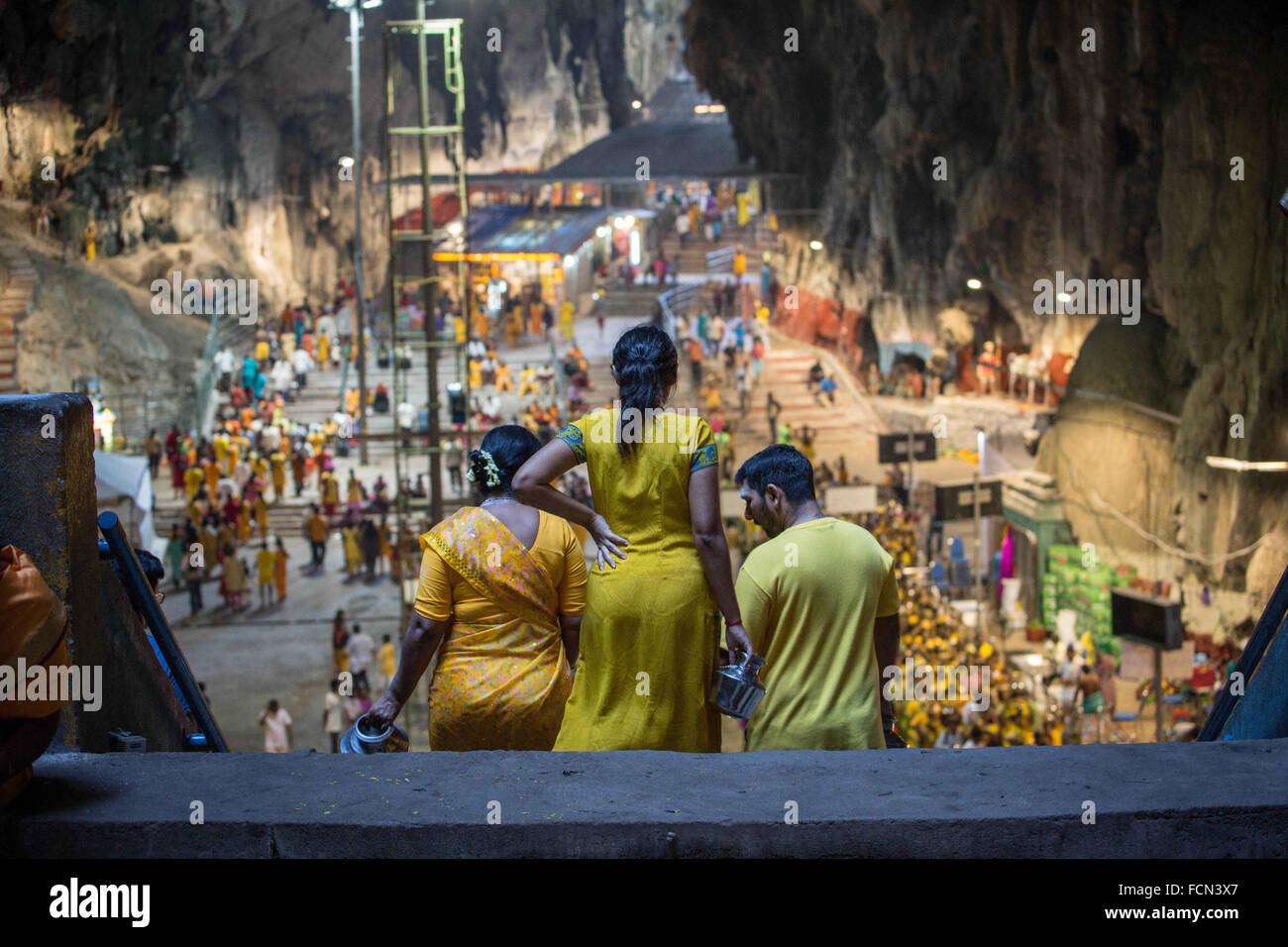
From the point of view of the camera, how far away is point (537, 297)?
42438 millimetres

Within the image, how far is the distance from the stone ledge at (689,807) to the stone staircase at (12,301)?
91.7 feet

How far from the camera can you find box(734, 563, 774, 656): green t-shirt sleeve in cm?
392

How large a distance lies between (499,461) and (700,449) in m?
0.77

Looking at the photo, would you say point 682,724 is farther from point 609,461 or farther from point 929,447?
point 929,447

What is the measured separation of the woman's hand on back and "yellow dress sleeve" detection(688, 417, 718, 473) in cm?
30

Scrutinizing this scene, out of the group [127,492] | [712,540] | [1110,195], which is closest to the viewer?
[712,540]

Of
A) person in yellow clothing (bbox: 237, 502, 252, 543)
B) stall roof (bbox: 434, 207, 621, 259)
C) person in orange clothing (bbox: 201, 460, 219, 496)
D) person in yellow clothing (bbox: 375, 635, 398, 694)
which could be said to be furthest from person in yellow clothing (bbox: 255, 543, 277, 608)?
stall roof (bbox: 434, 207, 621, 259)

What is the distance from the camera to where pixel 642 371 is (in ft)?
13.0

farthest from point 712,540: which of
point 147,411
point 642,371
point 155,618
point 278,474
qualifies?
point 147,411

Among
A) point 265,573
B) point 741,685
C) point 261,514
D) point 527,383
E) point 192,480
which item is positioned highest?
point 527,383

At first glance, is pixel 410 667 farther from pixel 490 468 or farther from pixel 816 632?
pixel 816 632

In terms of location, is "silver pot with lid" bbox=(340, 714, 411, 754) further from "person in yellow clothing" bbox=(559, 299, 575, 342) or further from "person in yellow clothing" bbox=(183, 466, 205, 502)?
"person in yellow clothing" bbox=(559, 299, 575, 342)

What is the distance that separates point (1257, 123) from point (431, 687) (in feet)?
53.2
